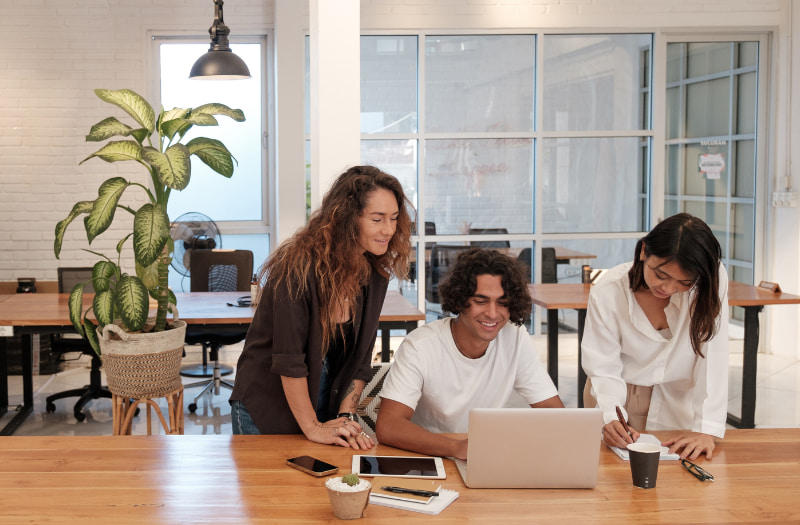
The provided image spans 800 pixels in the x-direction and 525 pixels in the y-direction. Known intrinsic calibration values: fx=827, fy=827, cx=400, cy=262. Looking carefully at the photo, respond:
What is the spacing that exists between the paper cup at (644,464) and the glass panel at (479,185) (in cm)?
488

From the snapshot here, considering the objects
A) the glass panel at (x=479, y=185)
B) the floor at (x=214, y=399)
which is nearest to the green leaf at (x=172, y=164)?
the floor at (x=214, y=399)

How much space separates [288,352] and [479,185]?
4709mm

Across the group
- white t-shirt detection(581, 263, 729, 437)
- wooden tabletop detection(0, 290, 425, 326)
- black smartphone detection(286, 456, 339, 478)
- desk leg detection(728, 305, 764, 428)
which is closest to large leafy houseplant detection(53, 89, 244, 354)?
wooden tabletop detection(0, 290, 425, 326)

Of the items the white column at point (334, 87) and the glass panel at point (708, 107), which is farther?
the glass panel at point (708, 107)

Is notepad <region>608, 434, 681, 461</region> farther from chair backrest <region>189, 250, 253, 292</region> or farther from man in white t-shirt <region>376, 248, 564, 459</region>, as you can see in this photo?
chair backrest <region>189, 250, 253, 292</region>

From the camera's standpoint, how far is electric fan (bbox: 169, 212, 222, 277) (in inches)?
238

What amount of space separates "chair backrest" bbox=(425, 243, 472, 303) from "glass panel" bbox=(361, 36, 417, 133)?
38.9 inches

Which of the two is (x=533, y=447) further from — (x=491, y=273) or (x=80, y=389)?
(x=80, y=389)

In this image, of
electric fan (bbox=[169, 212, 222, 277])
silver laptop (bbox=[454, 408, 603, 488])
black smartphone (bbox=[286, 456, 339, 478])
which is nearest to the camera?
silver laptop (bbox=[454, 408, 603, 488])

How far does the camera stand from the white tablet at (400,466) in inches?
77.5

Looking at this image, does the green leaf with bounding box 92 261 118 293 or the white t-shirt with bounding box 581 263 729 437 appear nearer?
the white t-shirt with bounding box 581 263 729 437

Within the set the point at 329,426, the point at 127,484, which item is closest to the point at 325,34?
the point at 329,426

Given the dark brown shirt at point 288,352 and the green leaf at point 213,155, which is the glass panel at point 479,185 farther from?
the dark brown shirt at point 288,352

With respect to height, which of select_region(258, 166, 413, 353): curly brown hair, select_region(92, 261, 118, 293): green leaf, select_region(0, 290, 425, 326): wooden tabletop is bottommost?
select_region(0, 290, 425, 326): wooden tabletop
